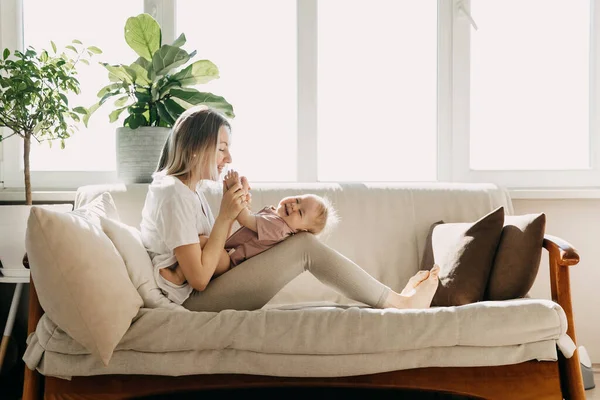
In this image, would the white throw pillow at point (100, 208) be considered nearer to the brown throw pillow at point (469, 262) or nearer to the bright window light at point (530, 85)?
the brown throw pillow at point (469, 262)

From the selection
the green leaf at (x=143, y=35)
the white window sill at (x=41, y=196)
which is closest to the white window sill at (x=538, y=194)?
the white window sill at (x=41, y=196)

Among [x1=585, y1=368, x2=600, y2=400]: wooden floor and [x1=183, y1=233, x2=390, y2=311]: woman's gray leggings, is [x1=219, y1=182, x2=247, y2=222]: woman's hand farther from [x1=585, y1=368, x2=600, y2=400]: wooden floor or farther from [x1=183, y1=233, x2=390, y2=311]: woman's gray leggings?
[x1=585, y1=368, x2=600, y2=400]: wooden floor

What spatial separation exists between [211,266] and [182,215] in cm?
18

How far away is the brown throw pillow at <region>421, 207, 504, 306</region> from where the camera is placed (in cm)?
211

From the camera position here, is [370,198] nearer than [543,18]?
Yes

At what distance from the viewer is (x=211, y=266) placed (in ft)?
6.26

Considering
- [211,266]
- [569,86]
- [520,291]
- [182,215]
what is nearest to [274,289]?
[211,266]

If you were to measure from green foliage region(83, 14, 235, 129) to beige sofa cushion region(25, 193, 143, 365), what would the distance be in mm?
1011

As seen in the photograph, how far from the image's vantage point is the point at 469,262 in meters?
2.13

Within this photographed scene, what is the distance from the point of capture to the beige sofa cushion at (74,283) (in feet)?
5.31

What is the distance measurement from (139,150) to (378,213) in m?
1.03

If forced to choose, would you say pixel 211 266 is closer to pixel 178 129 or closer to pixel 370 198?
pixel 178 129

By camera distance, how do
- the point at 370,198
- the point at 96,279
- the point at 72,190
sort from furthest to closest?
the point at 72,190
the point at 370,198
the point at 96,279

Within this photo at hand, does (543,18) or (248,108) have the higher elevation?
(543,18)
